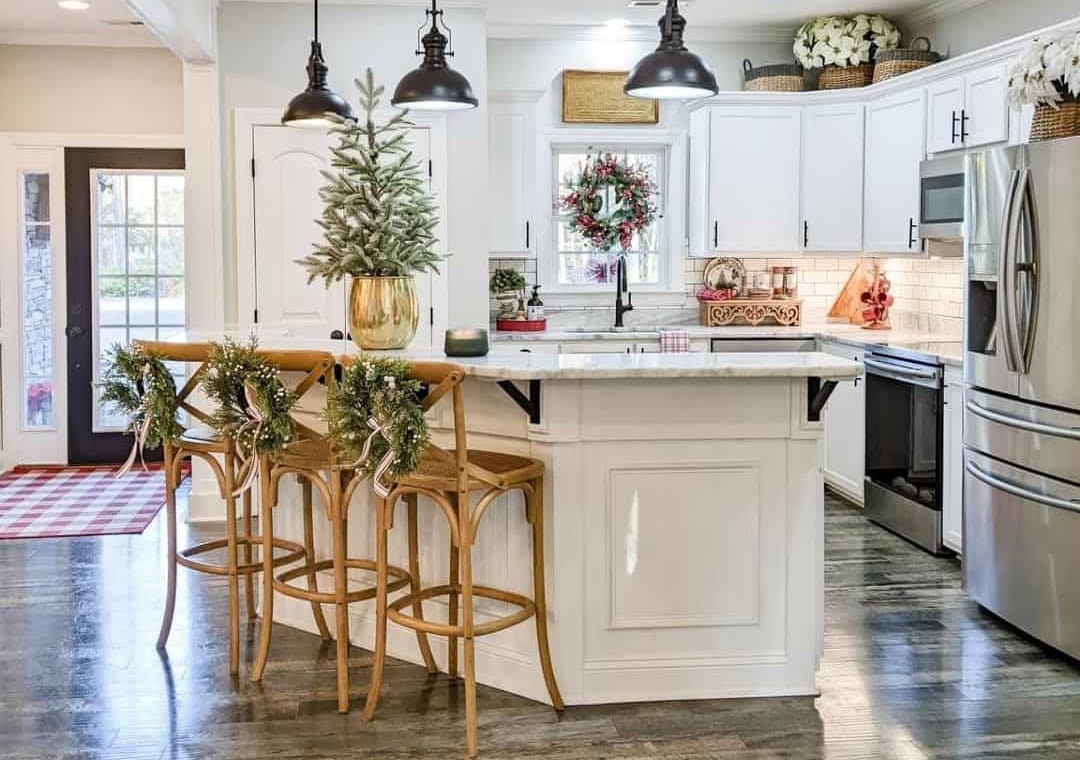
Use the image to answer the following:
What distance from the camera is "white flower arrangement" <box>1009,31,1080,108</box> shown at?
4109mm

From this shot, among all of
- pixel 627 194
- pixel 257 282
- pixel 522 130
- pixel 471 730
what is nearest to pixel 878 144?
pixel 627 194

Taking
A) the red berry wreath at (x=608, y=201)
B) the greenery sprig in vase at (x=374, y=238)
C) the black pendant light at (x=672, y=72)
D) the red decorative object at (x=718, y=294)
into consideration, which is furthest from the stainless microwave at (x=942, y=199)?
the greenery sprig in vase at (x=374, y=238)

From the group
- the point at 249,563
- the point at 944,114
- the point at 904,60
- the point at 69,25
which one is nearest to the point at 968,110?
the point at 944,114

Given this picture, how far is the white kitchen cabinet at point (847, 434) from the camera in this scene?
247 inches

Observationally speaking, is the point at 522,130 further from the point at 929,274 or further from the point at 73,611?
the point at 73,611

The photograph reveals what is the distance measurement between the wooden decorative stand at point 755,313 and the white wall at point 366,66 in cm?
157

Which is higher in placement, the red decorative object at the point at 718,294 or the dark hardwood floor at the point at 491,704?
the red decorative object at the point at 718,294

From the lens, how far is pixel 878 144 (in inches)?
264

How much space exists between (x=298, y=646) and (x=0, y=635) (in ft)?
3.70

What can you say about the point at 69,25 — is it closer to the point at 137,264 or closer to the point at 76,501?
the point at 137,264

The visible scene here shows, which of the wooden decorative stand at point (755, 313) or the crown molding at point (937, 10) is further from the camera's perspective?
the wooden decorative stand at point (755, 313)

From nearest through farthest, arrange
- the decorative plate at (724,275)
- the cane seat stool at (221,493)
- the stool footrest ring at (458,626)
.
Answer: the stool footrest ring at (458,626) < the cane seat stool at (221,493) < the decorative plate at (724,275)

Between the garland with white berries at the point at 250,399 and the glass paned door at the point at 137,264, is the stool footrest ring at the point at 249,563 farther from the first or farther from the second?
the glass paned door at the point at 137,264

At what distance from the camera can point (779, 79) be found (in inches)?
276
